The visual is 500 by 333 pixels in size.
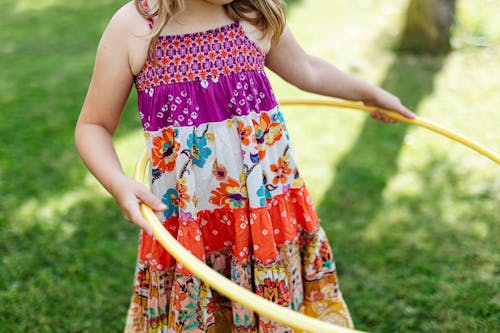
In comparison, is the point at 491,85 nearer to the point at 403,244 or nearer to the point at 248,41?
the point at 403,244

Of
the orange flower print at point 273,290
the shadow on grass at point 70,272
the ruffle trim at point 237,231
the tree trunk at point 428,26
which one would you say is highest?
the ruffle trim at point 237,231

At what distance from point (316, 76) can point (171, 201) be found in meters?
0.76

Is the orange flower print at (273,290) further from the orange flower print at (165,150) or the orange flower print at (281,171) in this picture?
the orange flower print at (165,150)

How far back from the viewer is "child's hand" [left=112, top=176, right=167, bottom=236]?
5.70 feet

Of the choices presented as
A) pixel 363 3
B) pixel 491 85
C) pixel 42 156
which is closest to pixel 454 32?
pixel 491 85

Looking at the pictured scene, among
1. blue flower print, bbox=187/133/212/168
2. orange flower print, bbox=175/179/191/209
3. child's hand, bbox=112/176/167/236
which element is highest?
blue flower print, bbox=187/133/212/168

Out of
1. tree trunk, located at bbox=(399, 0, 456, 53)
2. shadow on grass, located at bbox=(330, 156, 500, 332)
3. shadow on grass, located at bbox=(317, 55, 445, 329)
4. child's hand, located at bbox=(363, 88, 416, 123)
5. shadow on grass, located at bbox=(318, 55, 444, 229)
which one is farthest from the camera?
tree trunk, located at bbox=(399, 0, 456, 53)

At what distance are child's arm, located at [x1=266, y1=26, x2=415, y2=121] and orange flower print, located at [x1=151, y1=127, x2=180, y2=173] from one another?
52 centimetres

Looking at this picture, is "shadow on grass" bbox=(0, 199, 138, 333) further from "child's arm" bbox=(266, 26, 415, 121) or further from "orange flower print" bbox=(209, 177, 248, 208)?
"child's arm" bbox=(266, 26, 415, 121)

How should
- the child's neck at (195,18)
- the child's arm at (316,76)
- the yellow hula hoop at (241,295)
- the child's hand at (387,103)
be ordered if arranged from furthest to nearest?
1. the child's hand at (387,103)
2. the child's arm at (316,76)
3. the child's neck at (195,18)
4. the yellow hula hoop at (241,295)

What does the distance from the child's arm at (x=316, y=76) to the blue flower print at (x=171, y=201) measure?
0.62 m

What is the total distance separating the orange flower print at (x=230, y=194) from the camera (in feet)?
6.44

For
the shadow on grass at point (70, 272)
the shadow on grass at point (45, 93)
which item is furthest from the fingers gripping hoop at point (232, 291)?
the shadow on grass at point (45, 93)

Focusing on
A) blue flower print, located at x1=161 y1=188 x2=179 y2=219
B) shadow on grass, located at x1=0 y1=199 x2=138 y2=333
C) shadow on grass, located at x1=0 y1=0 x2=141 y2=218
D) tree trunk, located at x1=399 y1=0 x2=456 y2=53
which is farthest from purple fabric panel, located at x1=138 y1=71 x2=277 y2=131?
tree trunk, located at x1=399 y1=0 x2=456 y2=53
